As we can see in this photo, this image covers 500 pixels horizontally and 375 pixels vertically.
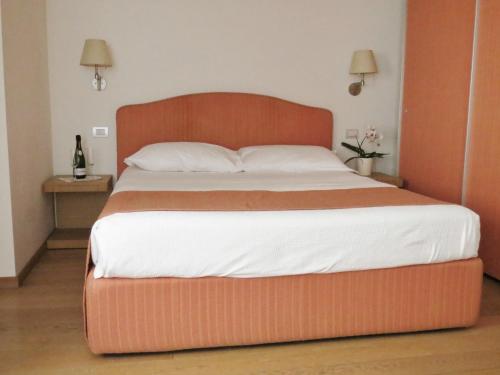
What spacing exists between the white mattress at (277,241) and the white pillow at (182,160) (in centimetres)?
132

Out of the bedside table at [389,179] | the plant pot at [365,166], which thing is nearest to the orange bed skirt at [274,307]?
the bedside table at [389,179]

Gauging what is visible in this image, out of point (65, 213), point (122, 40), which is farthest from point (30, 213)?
point (122, 40)

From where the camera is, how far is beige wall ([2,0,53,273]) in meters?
2.78

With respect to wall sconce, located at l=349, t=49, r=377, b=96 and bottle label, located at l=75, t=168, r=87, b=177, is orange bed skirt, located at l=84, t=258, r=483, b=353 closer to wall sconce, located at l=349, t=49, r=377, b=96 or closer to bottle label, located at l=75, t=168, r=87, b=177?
bottle label, located at l=75, t=168, r=87, b=177

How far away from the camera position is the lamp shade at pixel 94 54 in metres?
3.42

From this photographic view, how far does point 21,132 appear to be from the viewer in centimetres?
295

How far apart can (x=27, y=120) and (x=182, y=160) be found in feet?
3.12

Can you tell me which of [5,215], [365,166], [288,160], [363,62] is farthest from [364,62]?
[5,215]

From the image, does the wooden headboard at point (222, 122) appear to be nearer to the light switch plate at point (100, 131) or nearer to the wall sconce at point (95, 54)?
the light switch plate at point (100, 131)

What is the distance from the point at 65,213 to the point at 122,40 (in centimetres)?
131

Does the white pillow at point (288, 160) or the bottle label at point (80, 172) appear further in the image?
the bottle label at point (80, 172)

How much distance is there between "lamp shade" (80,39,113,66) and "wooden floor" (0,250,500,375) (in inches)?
68.0

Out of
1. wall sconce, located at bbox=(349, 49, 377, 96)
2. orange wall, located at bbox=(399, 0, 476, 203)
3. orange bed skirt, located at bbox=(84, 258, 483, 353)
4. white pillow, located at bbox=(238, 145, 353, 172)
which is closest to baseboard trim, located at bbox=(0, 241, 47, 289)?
orange bed skirt, located at bbox=(84, 258, 483, 353)

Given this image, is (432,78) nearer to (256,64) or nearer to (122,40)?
(256,64)
